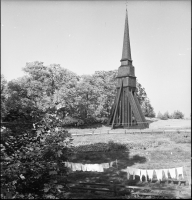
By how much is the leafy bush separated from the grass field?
503 cm

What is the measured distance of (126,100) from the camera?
31406 mm

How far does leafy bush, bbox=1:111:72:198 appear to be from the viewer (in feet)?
23.2

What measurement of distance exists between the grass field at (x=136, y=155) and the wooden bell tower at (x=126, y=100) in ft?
13.2

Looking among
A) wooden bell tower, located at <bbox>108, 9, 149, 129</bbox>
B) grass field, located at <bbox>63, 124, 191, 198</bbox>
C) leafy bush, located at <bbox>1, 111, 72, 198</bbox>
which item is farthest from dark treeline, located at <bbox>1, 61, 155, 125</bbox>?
leafy bush, located at <bbox>1, 111, 72, 198</bbox>

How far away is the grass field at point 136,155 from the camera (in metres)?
15.0

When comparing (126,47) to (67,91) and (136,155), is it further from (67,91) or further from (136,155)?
(136,155)

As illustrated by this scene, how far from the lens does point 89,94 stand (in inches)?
1593

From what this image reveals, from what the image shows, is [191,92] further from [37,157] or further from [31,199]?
[31,199]

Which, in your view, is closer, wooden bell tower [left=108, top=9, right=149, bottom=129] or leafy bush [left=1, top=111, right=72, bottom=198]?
leafy bush [left=1, top=111, right=72, bottom=198]

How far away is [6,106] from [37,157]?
1.96 metres

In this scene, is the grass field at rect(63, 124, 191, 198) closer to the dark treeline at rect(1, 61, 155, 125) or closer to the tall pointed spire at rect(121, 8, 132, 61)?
the dark treeline at rect(1, 61, 155, 125)

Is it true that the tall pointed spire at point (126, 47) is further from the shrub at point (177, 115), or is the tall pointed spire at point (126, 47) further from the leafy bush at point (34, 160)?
the shrub at point (177, 115)

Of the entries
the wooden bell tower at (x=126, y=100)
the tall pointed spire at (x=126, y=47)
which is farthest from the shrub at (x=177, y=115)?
the tall pointed spire at (x=126, y=47)

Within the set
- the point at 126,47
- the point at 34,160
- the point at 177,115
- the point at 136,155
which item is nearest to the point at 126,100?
the point at 126,47
